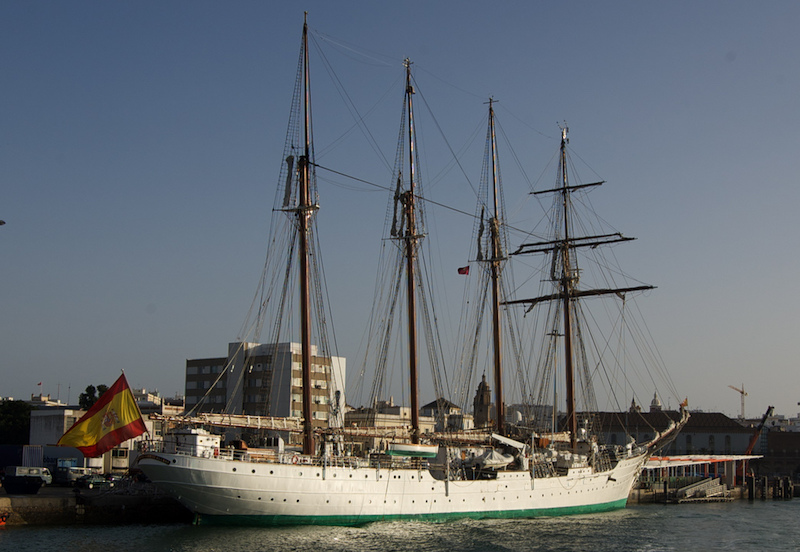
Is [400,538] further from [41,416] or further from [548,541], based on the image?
[41,416]

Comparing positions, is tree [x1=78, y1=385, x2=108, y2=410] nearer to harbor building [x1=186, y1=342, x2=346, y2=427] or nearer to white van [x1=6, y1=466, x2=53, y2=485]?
harbor building [x1=186, y1=342, x2=346, y2=427]

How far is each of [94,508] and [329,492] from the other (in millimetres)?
14442

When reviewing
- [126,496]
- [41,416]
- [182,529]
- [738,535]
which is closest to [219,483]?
[182,529]

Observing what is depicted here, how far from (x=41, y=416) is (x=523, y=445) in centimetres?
4956

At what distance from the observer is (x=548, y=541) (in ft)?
163

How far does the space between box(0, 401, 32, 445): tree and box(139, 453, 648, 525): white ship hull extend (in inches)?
2228

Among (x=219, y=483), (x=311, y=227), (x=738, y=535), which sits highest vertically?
(x=311, y=227)

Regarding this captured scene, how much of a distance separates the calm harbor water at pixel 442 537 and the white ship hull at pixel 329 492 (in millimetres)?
1060

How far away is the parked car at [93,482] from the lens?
193 ft

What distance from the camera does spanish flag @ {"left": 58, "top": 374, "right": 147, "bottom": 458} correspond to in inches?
1943

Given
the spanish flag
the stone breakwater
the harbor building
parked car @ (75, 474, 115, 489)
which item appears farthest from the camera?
the harbor building

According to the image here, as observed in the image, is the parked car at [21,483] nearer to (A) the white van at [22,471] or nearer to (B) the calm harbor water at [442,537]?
(A) the white van at [22,471]

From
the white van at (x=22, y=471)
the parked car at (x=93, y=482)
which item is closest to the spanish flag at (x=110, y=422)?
the white van at (x=22, y=471)

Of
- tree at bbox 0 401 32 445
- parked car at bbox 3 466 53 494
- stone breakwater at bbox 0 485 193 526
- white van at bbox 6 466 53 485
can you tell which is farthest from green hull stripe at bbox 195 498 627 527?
tree at bbox 0 401 32 445
